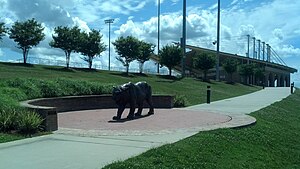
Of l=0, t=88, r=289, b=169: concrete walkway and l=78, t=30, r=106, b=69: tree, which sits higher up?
l=78, t=30, r=106, b=69: tree

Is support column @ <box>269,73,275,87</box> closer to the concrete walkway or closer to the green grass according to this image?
the concrete walkway

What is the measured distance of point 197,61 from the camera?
67125mm

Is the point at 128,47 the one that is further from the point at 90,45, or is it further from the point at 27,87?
the point at 27,87

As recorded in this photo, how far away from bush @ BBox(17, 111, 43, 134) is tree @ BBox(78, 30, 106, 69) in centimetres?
4654

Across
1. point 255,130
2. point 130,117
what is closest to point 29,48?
point 130,117

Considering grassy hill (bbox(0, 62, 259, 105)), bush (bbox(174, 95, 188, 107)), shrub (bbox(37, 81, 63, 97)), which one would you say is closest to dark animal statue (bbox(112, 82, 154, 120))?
shrub (bbox(37, 81, 63, 97))

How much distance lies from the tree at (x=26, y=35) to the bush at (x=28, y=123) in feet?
137

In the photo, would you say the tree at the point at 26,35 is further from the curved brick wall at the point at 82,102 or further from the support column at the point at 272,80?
the support column at the point at 272,80

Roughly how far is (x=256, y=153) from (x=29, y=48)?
45.8m

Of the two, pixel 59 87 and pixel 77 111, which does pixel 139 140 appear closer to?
pixel 77 111

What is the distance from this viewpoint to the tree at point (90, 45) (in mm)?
56719

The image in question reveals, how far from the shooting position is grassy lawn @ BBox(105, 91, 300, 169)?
7348 mm

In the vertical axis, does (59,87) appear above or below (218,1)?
below

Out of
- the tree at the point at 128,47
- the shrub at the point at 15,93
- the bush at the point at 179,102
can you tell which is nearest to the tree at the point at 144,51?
the tree at the point at 128,47
